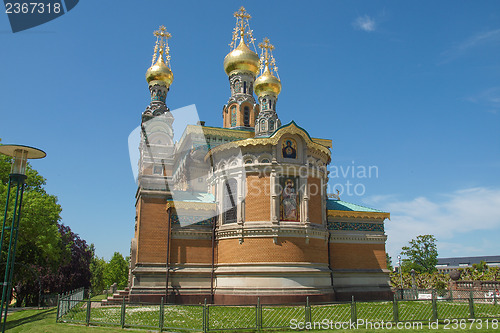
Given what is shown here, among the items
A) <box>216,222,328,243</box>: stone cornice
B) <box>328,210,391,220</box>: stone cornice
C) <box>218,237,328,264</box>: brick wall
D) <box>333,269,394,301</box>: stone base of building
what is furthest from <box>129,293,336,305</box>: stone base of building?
<box>328,210,391,220</box>: stone cornice

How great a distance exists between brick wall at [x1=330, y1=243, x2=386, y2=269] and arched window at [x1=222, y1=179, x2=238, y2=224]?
6.17 m

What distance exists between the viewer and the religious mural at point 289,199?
20766 millimetres

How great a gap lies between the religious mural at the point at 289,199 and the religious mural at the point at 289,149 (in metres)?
1.22

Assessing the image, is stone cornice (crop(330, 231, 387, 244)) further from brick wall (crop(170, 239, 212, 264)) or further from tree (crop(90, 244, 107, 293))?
tree (crop(90, 244, 107, 293))

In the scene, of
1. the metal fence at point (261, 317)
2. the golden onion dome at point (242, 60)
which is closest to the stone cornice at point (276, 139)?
the metal fence at point (261, 317)

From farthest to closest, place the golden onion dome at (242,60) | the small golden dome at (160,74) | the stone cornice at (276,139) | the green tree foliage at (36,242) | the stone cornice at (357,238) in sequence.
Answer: the golden onion dome at (242,60) → the small golden dome at (160,74) → the stone cornice at (357,238) → the green tree foliage at (36,242) → the stone cornice at (276,139)

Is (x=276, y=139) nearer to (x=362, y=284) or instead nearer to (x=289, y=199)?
(x=289, y=199)

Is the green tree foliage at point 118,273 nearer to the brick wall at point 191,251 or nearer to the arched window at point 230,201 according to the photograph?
the brick wall at point 191,251

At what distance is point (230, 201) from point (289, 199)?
3.16 m

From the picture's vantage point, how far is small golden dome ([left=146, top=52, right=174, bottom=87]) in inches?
1131

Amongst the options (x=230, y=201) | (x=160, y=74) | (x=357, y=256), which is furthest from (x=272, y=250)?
(x=160, y=74)

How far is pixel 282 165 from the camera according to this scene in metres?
21.1

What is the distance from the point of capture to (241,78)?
102ft

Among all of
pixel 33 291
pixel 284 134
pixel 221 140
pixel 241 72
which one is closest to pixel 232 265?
pixel 284 134
